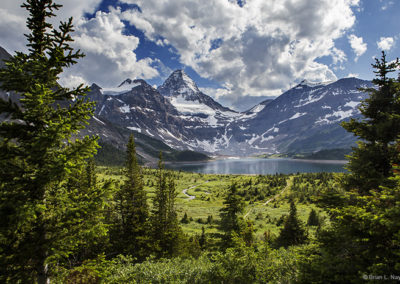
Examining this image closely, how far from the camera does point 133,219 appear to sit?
2994 cm

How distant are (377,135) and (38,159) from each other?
2036 centimetres

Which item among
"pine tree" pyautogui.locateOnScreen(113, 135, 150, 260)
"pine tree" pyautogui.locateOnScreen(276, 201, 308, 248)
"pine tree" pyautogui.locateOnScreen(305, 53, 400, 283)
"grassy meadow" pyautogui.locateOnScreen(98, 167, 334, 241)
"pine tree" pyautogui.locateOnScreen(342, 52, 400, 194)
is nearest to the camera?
"pine tree" pyautogui.locateOnScreen(305, 53, 400, 283)

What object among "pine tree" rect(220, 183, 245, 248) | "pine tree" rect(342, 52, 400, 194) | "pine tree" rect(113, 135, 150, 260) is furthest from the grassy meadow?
"pine tree" rect(342, 52, 400, 194)

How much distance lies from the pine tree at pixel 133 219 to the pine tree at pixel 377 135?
26011 mm

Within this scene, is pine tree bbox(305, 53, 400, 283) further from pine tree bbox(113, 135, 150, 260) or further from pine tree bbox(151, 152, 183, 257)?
pine tree bbox(113, 135, 150, 260)

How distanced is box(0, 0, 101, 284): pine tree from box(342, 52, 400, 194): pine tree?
686 inches

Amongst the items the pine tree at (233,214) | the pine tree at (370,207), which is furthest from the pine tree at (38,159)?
the pine tree at (233,214)

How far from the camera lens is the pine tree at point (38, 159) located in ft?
25.0

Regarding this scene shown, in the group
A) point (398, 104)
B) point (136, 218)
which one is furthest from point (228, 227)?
point (398, 104)

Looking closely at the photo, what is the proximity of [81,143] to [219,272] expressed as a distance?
1234cm

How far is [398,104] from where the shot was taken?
45.8 feet

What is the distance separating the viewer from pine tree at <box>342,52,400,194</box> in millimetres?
13516

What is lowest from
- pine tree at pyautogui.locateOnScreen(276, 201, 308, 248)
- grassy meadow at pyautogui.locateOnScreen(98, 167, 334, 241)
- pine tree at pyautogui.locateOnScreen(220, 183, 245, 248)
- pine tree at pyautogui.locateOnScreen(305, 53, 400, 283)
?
grassy meadow at pyautogui.locateOnScreen(98, 167, 334, 241)

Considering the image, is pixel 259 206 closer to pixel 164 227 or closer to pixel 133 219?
pixel 164 227
